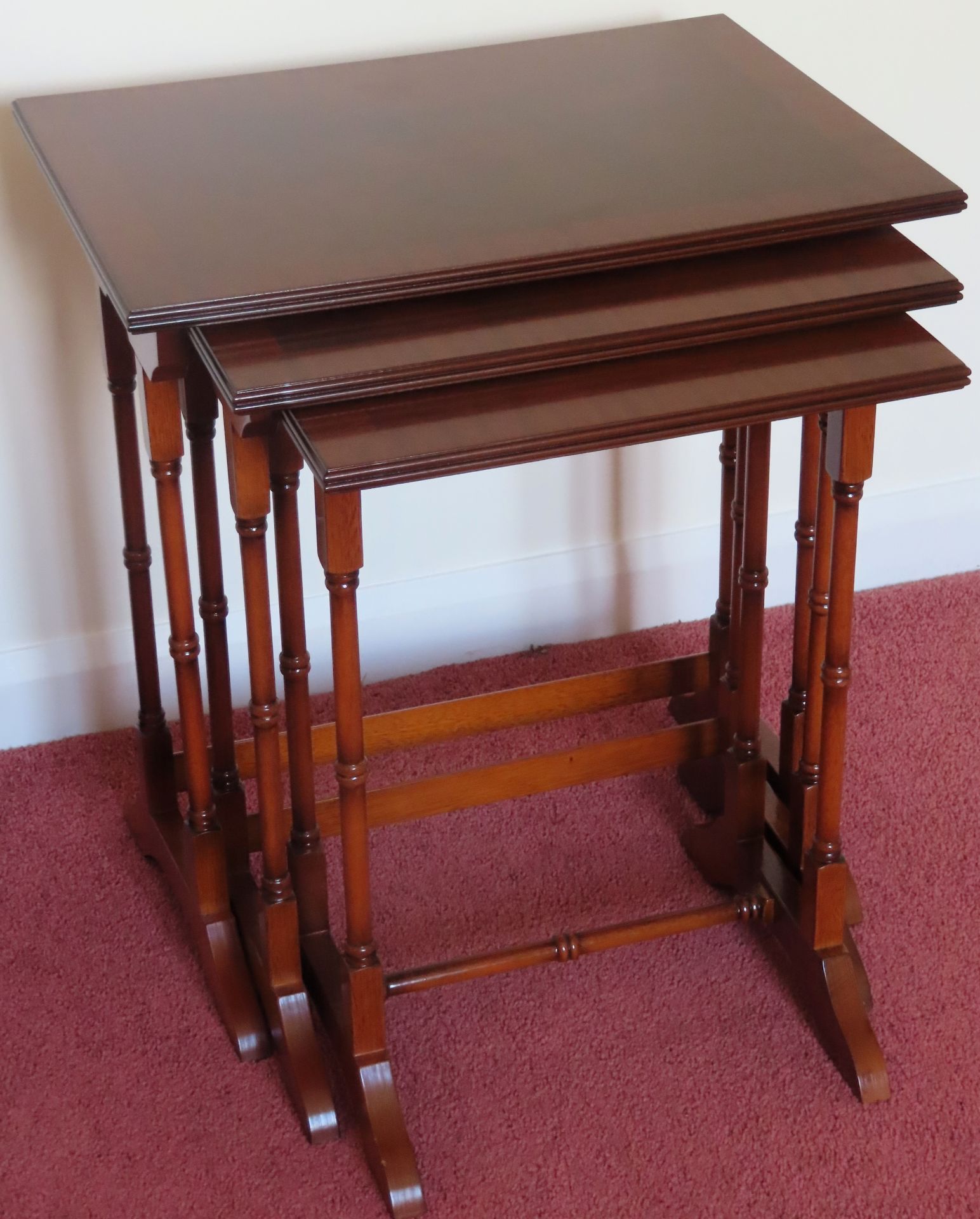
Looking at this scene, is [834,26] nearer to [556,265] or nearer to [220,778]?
[556,265]

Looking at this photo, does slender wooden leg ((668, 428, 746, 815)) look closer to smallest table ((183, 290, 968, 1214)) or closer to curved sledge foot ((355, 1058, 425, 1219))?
smallest table ((183, 290, 968, 1214))

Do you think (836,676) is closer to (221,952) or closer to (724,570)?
(724,570)

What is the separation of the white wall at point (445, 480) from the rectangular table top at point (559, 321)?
69 cm

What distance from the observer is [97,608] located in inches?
85.9

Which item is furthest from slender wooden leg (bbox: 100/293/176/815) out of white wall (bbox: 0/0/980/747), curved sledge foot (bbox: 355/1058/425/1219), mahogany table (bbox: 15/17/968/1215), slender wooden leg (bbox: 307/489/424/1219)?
curved sledge foot (bbox: 355/1058/425/1219)

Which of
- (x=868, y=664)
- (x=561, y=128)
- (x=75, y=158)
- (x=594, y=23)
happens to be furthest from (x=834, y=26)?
(x=75, y=158)

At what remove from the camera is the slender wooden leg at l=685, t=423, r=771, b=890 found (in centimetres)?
178

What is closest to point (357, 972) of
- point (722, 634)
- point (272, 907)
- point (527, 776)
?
point (272, 907)

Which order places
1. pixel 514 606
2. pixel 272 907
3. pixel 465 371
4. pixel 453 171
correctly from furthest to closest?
pixel 514 606, pixel 272 907, pixel 453 171, pixel 465 371

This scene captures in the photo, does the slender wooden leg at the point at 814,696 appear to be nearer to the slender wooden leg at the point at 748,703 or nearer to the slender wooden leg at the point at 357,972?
the slender wooden leg at the point at 748,703

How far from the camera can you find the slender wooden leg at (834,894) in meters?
1.48

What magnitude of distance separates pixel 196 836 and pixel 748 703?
0.62 metres

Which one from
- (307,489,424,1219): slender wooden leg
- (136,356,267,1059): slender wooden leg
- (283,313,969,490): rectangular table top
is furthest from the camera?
(136,356,267,1059): slender wooden leg

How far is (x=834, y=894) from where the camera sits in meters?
1.68
